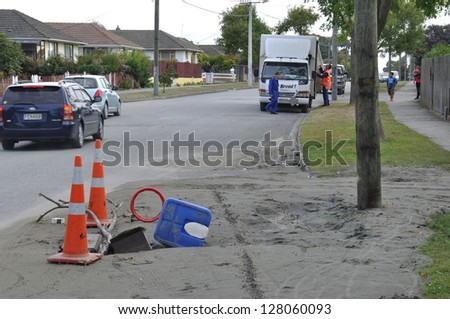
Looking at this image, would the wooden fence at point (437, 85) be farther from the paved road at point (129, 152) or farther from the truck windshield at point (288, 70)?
the truck windshield at point (288, 70)

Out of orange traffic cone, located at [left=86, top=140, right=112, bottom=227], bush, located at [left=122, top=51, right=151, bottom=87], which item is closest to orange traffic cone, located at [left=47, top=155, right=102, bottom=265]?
orange traffic cone, located at [left=86, top=140, right=112, bottom=227]

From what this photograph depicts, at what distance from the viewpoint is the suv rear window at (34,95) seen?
19.2m

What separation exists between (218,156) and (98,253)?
10023mm

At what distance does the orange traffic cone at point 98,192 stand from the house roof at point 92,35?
235ft

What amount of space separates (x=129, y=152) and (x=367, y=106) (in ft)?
30.1

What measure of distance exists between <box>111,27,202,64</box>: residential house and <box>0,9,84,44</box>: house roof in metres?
34.2

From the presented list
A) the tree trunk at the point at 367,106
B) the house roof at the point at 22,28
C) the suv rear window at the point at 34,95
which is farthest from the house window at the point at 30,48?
the tree trunk at the point at 367,106

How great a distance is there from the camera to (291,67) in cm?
3512

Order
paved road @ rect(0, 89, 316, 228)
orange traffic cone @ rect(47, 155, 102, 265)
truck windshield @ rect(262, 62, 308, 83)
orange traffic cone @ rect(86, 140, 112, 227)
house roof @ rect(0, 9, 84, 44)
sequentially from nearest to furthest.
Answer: orange traffic cone @ rect(47, 155, 102, 265) → orange traffic cone @ rect(86, 140, 112, 227) → paved road @ rect(0, 89, 316, 228) → truck windshield @ rect(262, 62, 308, 83) → house roof @ rect(0, 9, 84, 44)

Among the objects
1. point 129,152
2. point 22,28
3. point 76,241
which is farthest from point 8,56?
point 76,241

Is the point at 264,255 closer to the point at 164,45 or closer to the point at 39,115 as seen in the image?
the point at 39,115

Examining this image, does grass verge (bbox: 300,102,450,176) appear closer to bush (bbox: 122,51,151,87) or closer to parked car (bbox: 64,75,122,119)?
parked car (bbox: 64,75,122,119)

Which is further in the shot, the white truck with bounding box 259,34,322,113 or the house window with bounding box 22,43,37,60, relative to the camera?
the house window with bounding box 22,43,37,60

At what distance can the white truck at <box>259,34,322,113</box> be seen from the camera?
34438mm
